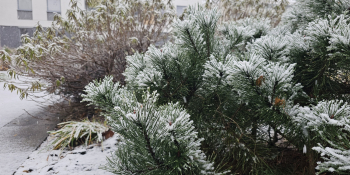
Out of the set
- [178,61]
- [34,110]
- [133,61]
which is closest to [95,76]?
[34,110]

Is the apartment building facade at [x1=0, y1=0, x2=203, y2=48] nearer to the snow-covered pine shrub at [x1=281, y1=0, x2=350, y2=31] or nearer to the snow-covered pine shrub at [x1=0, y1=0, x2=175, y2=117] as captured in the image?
the snow-covered pine shrub at [x1=0, y1=0, x2=175, y2=117]

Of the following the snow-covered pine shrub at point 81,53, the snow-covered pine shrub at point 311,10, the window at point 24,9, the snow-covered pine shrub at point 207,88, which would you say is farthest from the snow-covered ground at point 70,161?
the window at point 24,9

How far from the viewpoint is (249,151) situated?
1244 millimetres

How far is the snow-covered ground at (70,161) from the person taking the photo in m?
2.15

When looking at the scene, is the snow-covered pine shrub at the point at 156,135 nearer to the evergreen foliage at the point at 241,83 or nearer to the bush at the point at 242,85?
the bush at the point at 242,85

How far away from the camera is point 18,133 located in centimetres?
343

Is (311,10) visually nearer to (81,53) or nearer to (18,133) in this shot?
(81,53)

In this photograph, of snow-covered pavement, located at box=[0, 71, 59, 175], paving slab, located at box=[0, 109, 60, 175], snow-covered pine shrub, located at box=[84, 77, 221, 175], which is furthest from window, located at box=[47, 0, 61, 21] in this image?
snow-covered pine shrub, located at box=[84, 77, 221, 175]

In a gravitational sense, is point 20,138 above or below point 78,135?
below

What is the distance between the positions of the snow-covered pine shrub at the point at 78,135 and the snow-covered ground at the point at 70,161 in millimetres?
95

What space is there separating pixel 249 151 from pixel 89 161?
178cm

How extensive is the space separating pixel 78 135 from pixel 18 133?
1395 mm

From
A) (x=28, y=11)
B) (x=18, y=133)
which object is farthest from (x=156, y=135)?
(x=28, y=11)

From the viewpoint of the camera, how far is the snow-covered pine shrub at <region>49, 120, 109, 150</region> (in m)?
2.69
